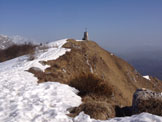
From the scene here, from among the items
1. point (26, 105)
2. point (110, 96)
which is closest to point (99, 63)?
point (110, 96)

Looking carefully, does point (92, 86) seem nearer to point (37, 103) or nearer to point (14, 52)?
point (37, 103)

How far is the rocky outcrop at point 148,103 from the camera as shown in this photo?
532 centimetres

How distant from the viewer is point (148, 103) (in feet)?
18.2

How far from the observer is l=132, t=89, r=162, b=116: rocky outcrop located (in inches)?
209

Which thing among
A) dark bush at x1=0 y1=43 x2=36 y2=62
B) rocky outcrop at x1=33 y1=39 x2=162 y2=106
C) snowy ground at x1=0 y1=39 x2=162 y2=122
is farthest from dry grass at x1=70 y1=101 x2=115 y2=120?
dark bush at x1=0 y1=43 x2=36 y2=62

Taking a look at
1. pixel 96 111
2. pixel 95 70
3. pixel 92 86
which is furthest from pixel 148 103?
pixel 95 70

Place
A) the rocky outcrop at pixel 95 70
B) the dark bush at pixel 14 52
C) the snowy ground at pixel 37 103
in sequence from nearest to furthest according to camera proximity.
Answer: the snowy ground at pixel 37 103, the rocky outcrop at pixel 95 70, the dark bush at pixel 14 52

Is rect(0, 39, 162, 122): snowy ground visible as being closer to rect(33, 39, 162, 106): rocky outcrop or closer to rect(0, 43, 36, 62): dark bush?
rect(33, 39, 162, 106): rocky outcrop

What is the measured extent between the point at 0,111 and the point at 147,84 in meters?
38.2

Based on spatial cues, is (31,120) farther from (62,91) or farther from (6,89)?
(6,89)

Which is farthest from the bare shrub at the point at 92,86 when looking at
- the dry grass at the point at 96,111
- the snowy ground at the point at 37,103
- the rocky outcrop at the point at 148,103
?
the rocky outcrop at the point at 148,103

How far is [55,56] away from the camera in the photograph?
1820 cm

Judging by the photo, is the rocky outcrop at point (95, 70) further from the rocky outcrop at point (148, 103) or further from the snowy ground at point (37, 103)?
the rocky outcrop at point (148, 103)

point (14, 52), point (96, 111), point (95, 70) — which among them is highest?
point (14, 52)
